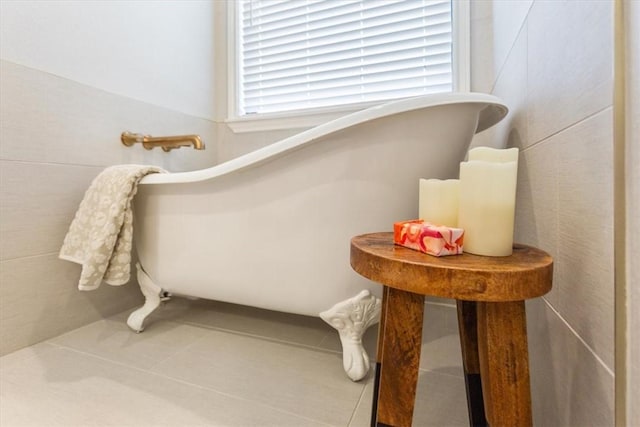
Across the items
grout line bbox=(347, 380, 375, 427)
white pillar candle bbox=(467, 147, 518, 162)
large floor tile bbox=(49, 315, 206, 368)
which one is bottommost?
grout line bbox=(347, 380, 375, 427)

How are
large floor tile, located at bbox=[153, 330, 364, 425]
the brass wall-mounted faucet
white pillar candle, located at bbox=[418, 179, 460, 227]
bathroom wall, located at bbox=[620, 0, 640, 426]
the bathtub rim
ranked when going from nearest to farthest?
bathroom wall, located at bbox=[620, 0, 640, 426] → white pillar candle, located at bbox=[418, 179, 460, 227] → the bathtub rim → large floor tile, located at bbox=[153, 330, 364, 425] → the brass wall-mounted faucet

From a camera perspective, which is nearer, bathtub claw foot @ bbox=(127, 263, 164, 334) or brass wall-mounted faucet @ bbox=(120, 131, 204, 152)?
bathtub claw foot @ bbox=(127, 263, 164, 334)

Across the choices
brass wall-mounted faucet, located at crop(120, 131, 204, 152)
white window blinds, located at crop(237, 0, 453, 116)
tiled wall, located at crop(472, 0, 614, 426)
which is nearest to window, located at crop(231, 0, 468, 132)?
white window blinds, located at crop(237, 0, 453, 116)

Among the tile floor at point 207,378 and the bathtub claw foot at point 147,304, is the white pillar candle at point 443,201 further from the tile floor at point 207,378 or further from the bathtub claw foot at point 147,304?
the bathtub claw foot at point 147,304

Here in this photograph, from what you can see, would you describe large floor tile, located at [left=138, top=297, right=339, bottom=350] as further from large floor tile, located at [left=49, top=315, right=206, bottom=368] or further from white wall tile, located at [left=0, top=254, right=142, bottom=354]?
white wall tile, located at [left=0, top=254, right=142, bottom=354]

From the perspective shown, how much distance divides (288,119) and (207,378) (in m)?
1.30

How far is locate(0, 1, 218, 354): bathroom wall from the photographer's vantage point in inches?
41.1

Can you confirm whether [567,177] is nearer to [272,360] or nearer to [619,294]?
[619,294]

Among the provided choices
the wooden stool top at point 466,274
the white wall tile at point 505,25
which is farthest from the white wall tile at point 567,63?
the wooden stool top at point 466,274

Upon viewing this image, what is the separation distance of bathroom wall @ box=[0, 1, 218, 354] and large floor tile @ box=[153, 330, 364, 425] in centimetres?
54

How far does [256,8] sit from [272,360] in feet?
6.10

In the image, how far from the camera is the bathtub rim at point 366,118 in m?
0.69

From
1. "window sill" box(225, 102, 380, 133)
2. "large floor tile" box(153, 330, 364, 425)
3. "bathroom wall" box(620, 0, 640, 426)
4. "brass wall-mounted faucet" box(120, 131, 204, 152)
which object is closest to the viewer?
"bathroom wall" box(620, 0, 640, 426)

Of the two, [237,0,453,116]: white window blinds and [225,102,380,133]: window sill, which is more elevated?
[237,0,453,116]: white window blinds
